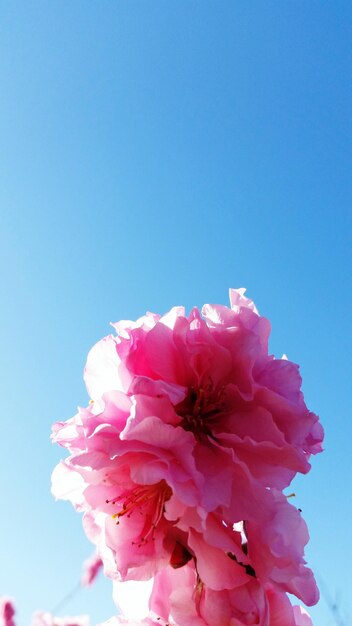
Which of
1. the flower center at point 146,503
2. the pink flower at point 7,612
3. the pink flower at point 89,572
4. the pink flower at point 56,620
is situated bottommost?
the pink flower at point 7,612

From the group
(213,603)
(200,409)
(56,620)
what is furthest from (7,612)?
(200,409)

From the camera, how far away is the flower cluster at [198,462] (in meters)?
1.14

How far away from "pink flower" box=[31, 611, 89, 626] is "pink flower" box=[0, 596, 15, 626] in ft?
0.42

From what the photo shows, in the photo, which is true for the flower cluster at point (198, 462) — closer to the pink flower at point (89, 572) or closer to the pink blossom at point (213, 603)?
the pink blossom at point (213, 603)

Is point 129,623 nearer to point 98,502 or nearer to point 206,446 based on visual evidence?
point 98,502

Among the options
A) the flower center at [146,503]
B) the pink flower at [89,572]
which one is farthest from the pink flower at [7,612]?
the flower center at [146,503]

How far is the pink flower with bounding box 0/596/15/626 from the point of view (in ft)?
10.0

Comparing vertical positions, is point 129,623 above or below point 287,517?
below

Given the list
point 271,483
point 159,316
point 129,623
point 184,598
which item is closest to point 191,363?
point 159,316

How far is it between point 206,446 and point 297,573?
313 mm

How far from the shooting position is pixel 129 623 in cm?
143

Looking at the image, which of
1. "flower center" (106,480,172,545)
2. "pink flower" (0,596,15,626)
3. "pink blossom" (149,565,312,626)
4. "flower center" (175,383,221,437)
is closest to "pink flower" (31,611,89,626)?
"pink flower" (0,596,15,626)

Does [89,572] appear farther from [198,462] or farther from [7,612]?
[198,462]

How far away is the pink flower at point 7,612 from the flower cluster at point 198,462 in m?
2.09
